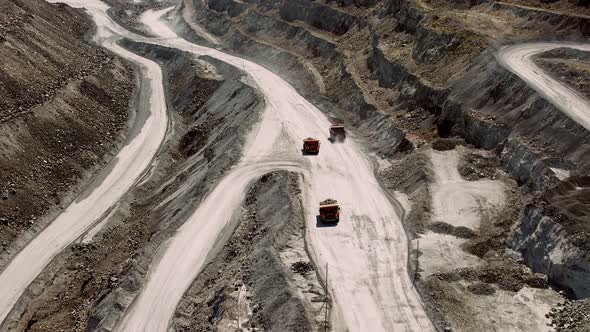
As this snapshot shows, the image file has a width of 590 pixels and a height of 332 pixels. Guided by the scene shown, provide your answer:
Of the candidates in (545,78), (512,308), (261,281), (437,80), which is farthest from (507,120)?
(261,281)

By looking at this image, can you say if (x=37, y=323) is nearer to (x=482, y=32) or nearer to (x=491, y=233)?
(x=491, y=233)

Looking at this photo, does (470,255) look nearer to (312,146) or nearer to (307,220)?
(307,220)

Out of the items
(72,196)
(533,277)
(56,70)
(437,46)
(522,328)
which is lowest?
(522,328)

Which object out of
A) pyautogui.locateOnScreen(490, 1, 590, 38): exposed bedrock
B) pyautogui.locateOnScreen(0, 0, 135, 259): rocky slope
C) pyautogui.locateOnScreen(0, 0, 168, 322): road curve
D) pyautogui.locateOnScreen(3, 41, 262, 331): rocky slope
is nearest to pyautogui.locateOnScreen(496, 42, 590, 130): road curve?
pyautogui.locateOnScreen(490, 1, 590, 38): exposed bedrock

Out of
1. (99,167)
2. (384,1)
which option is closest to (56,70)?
(99,167)

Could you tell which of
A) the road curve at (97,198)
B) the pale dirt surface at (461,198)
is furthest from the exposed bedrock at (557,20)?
the road curve at (97,198)

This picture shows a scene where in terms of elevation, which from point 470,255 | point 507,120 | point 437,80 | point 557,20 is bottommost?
point 470,255
